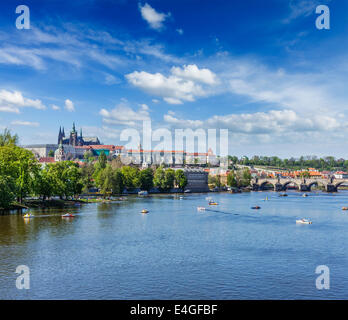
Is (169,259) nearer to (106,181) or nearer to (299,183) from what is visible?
(106,181)

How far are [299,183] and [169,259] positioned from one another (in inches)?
4891

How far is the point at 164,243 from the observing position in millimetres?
31844

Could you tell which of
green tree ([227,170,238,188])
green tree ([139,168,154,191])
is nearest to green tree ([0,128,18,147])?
green tree ([139,168,154,191])

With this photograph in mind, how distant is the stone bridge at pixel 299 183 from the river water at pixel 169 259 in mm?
97182

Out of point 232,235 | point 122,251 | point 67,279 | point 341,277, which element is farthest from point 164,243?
point 341,277

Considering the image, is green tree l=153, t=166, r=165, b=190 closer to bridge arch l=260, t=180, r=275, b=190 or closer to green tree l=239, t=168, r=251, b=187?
green tree l=239, t=168, r=251, b=187

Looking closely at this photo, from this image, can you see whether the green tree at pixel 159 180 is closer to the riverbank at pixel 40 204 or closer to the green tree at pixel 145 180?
the green tree at pixel 145 180

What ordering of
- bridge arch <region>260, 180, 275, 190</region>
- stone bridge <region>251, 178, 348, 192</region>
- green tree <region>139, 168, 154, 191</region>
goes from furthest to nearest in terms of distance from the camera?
1. bridge arch <region>260, 180, 275, 190</region>
2. stone bridge <region>251, 178, 348, 192</region>
3. green tree <region>139, 168, 154, 191</region>

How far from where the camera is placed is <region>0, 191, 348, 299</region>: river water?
63.4 ft

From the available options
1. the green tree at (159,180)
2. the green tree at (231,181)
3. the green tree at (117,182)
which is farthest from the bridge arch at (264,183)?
the green tree at (117,182)

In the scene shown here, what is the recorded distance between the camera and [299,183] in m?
141

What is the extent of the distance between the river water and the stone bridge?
319 feet

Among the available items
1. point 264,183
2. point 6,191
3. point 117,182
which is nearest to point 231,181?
point 264,183
